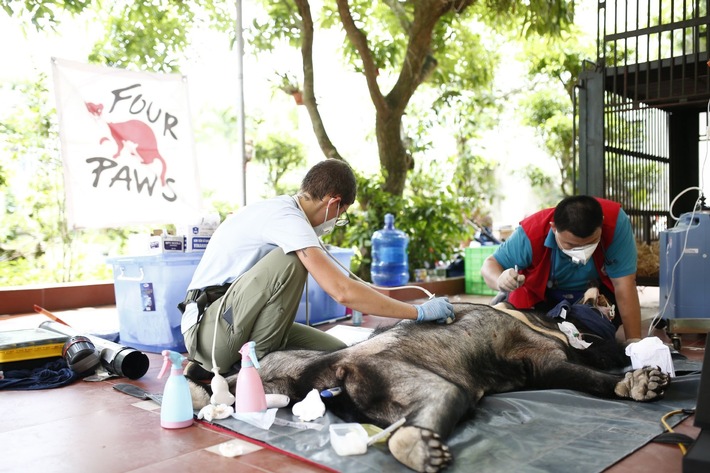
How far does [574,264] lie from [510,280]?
47 centimetres

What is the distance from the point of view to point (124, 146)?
5.20m

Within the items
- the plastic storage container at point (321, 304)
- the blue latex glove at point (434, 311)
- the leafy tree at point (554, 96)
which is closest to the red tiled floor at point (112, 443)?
the blue latex glove at point (434, 311)

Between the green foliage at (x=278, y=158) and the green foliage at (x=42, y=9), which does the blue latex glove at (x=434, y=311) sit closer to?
the green foliage at (x=42, y=9)

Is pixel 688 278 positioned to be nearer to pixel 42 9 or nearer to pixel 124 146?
pixel 124 146

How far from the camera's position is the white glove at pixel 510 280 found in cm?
315

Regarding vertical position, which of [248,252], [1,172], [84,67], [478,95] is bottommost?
[248,252]

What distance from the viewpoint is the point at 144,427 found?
2.30 metres

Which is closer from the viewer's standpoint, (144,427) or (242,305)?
(144,427)

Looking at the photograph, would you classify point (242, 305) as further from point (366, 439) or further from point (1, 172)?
point (1, 172)

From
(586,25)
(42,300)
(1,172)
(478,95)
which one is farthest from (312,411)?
(586,25)

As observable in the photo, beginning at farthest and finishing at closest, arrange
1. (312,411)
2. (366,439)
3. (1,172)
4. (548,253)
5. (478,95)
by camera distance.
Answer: (478,95)
(1,172)
(548,253)
(312,411)
(366,439)

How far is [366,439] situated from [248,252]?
1231 millimetres

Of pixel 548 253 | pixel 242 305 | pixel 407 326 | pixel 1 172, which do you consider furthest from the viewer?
pixel 1 172

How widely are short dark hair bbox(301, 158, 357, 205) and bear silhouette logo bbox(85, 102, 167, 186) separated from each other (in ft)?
9.53
